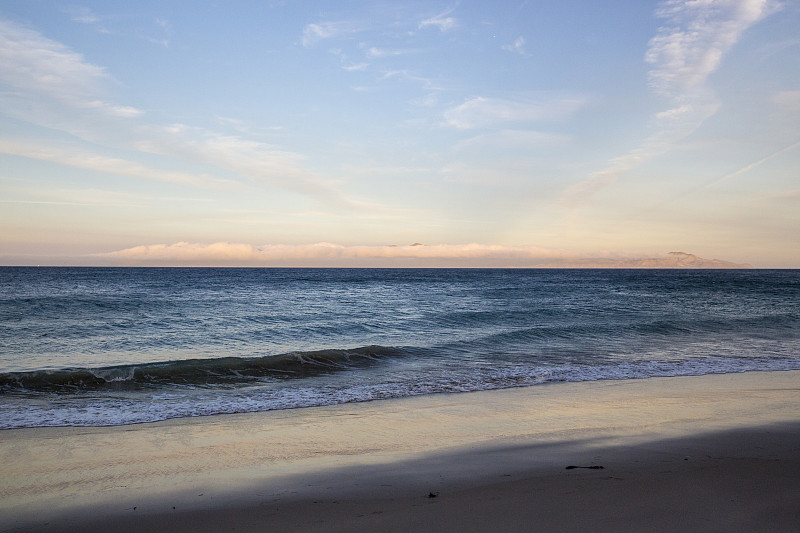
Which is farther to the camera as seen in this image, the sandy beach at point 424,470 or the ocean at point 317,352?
the ocean at point 317,352

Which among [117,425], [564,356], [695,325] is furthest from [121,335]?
[695,325]

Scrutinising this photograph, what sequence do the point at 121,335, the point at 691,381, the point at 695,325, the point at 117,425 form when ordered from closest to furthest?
the point at 117,425, the point at 691,381, the point at 121,335, the point at 695,325

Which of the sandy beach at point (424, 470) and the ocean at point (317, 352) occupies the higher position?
the sandy beach at point (424, 470)

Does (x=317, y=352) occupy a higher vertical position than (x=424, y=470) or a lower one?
lower

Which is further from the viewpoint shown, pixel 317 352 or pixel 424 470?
pixel 317 352

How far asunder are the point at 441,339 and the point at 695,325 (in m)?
13.1

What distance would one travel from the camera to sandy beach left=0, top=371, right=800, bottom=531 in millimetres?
4578

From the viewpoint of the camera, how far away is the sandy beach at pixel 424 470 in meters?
4.58

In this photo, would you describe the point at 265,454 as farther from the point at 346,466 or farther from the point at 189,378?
the point at 189,378

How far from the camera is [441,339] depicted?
19.2 metres

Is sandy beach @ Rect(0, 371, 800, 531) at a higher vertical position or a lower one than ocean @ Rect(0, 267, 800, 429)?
higher

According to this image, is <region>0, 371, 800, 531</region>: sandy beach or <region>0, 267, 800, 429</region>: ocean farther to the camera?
<region>0, 267, 800, 429</region>: ocean

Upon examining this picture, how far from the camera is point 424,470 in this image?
588 centimetres

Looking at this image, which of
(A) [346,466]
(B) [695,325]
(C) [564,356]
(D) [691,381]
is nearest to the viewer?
(A) [346,466]
